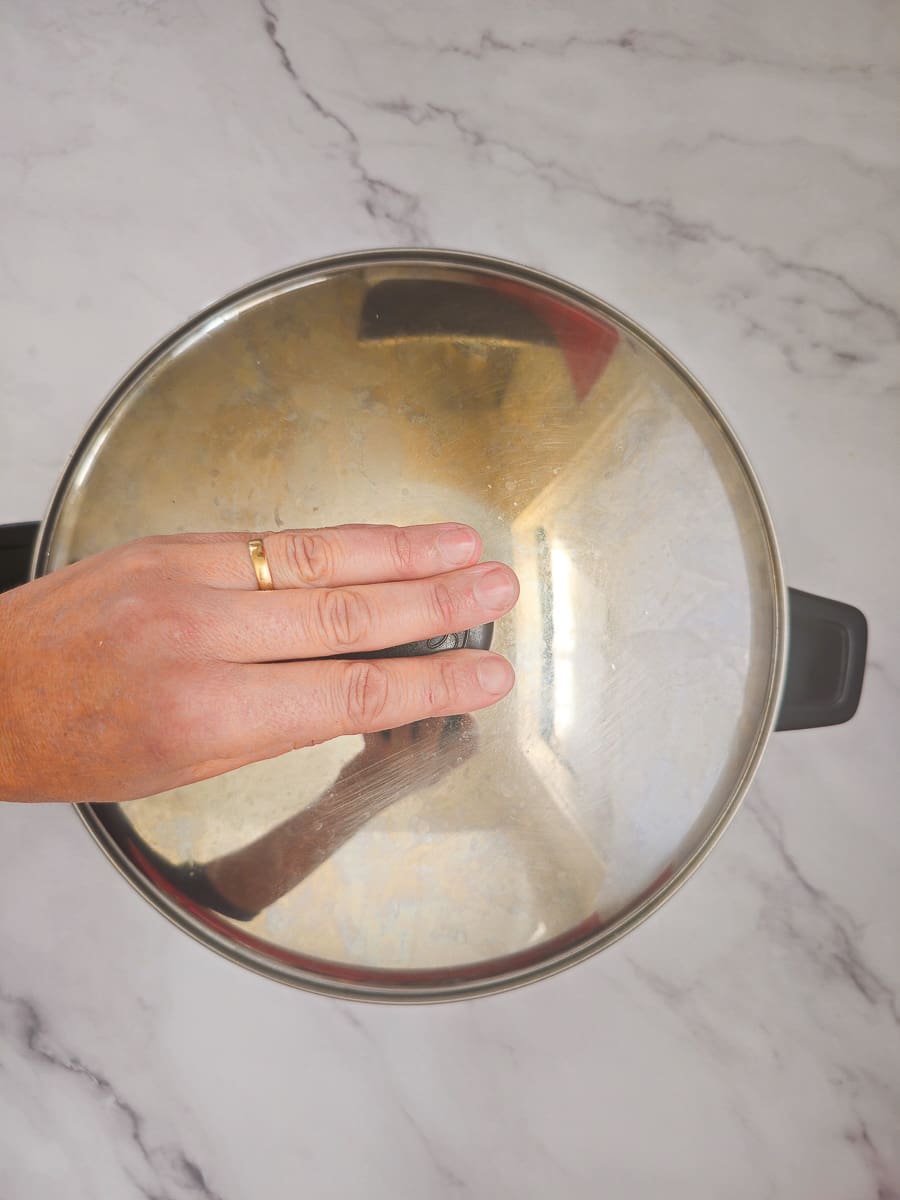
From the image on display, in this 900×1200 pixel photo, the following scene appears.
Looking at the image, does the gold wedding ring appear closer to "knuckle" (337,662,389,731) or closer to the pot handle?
"knuckle" (337,662,389,731)

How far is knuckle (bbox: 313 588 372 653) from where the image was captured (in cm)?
43

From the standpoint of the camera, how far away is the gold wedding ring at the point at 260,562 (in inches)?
17.3

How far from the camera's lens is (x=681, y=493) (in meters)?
0.48

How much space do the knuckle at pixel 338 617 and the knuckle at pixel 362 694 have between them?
2 cm

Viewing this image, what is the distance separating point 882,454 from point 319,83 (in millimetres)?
580

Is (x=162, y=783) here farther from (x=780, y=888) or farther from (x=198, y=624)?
(x=780, y=888)

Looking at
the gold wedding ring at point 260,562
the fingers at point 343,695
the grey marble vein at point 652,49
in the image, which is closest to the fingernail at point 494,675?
the fingers at point 343,695

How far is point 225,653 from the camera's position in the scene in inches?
16.9

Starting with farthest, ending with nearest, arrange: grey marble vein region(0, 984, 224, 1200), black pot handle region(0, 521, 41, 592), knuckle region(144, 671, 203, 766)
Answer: grey marble vein region(0, 984, 224, 1200)
black pot handle region(0, 521, 41, 592)
knuckle region(144, 671, 203, 766)

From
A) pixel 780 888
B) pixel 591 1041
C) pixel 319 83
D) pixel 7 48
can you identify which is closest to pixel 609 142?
pixel 319 83

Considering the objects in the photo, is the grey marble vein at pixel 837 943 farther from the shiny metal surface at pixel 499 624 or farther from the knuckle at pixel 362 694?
the knuckle at pixel 362 694

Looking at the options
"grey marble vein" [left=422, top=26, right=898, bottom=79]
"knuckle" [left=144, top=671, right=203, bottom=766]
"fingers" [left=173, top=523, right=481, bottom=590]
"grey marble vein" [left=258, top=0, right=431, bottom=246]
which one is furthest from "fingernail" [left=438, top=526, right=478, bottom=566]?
"grey marble vein" [left=422, top=26, right=898, bottom=79]

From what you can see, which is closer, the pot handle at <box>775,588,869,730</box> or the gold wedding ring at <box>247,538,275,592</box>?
the gold wedding ring at <box>247,538,275,592</box>

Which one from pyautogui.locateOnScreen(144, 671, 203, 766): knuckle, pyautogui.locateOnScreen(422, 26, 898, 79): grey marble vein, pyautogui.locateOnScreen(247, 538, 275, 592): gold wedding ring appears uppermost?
pyautogui.locateOnScreen(422, 26, 898, 79): grey marble vein
